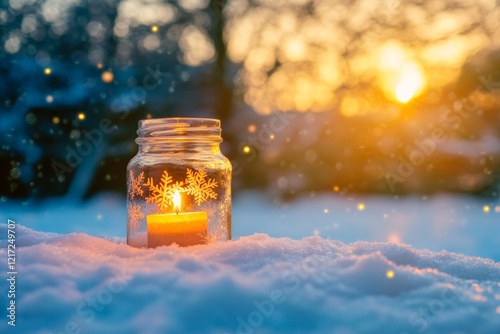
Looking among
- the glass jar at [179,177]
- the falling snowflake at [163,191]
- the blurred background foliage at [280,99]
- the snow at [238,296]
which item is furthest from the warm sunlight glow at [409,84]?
the snow at [238,296]

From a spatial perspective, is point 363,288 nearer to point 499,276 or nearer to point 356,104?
point 499,276

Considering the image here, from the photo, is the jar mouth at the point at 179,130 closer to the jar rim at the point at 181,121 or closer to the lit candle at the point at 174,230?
the jar rim at the point at 181,121

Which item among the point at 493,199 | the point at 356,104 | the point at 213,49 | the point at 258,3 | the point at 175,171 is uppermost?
the point at 258,3

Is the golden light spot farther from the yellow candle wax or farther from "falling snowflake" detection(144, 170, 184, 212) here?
the yellow candle wax

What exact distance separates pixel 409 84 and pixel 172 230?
2.56 m

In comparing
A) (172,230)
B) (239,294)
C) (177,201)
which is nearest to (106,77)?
(177,201)

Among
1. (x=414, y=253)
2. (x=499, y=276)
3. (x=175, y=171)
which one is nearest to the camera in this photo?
(x=499, y=276)

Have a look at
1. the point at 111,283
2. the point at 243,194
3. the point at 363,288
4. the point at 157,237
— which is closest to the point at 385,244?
the point at 363,288

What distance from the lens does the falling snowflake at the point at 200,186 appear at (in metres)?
1.90

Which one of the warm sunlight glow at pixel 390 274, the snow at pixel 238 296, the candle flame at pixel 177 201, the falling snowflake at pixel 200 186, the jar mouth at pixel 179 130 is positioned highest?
the jar mouth at pixel 179 130

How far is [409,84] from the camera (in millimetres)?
3738

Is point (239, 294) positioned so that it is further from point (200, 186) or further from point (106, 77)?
point (106, 77)

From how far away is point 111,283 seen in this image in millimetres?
1100

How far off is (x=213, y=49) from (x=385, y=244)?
10.6 ft
